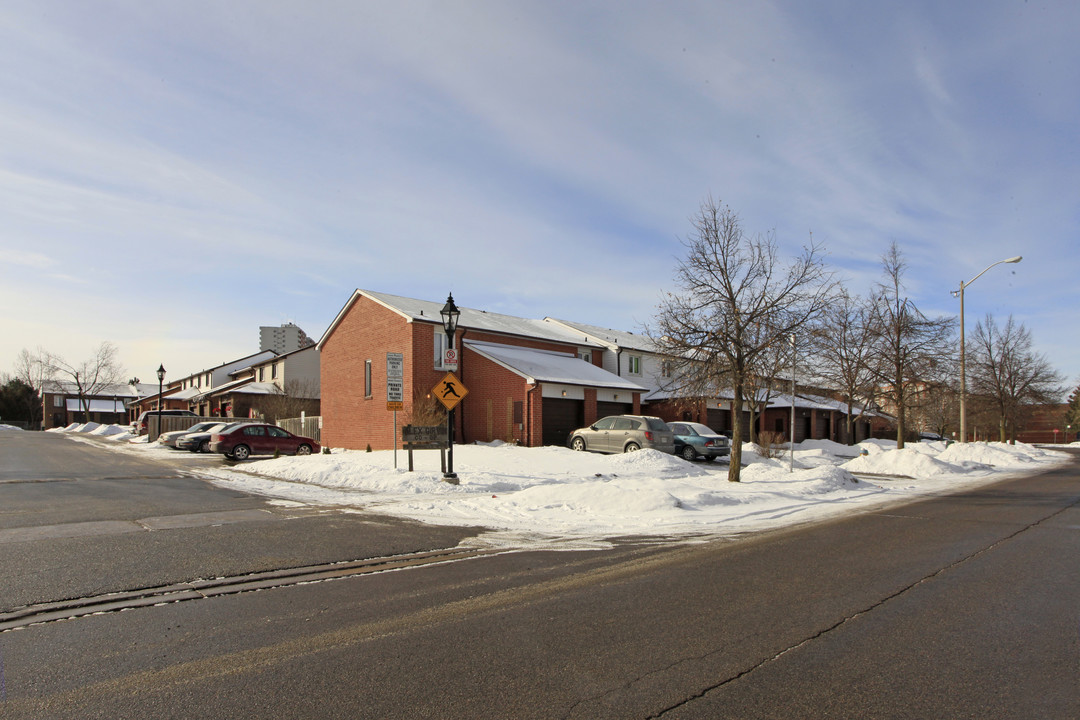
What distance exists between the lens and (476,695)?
3857 millimetres

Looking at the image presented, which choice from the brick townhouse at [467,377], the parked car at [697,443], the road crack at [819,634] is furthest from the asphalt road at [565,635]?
the brick townhouse at [467,377]

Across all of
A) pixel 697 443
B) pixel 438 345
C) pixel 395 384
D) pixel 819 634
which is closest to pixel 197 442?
pixel 438 345

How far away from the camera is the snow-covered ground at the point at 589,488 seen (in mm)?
10953

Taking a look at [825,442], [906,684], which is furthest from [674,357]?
[825,442]

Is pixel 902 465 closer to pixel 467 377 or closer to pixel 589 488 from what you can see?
pixel 589 488

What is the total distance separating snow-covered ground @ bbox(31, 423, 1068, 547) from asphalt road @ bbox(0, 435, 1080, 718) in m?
2.24

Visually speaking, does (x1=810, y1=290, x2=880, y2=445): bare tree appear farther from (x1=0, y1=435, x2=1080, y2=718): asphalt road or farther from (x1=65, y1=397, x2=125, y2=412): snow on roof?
(x1=65, y1=397, x2=125, y2=412): snow on roof

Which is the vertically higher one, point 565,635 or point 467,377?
point 467,377

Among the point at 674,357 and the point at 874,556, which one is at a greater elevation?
the point at 674,357

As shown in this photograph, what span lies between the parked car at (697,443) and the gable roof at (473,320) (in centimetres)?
1076

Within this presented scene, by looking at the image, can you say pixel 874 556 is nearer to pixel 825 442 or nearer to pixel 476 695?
pixel 476 695

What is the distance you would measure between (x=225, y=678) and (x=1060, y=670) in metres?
5.40

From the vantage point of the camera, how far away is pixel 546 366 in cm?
2931

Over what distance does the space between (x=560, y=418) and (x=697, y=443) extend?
6.15 meters
